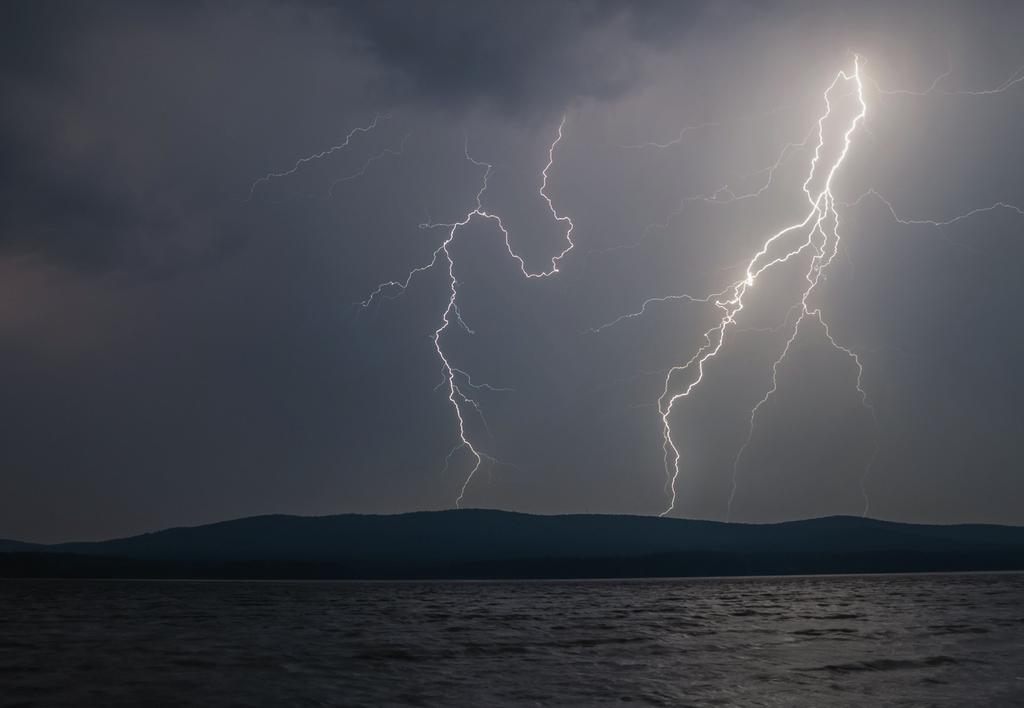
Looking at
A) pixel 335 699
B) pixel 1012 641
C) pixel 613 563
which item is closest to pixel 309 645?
pixel 335 699

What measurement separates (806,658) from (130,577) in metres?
176

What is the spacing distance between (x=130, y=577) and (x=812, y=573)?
15273cm

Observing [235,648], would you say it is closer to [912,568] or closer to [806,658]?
[806,658]

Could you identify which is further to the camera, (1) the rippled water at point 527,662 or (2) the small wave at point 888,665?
(2) the small wave at point 888,665

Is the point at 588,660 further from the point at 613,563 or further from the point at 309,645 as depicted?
the point at 613,563

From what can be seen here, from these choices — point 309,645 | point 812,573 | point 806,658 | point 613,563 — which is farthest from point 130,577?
point 806,658

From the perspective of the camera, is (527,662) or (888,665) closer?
(888,665)

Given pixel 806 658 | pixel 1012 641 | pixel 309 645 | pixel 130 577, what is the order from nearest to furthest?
1. pixel 806 658
2. pixel 1012 641
3. pixel 309 645
4. pixel 130 577

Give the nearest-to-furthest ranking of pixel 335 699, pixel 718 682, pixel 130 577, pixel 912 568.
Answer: pixel 335 699 → pixel 718 682 → pixel 130 577 → pixel 912 568

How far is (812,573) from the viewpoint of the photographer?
19238cm

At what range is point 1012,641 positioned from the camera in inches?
843

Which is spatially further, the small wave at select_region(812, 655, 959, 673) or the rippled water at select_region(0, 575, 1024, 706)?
the small wave at select_region(812, 655, 959, 673)

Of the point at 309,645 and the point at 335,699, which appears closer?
the point at 335,699

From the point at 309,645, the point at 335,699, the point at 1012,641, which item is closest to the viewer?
the point at 335,699
